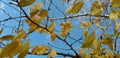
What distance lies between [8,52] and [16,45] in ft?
0.07

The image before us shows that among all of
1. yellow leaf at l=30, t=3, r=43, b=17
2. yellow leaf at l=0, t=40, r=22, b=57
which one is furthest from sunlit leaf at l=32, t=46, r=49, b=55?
yellow leaf at l=0, t=40, r=22, b=57

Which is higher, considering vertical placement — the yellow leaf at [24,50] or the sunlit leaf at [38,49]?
the yellow leaf at [24,50]

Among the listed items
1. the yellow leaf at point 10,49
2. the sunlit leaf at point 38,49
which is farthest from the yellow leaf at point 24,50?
the sunlit leaf at point 38,49

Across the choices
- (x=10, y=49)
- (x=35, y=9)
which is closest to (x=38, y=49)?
(x=35, y=9)

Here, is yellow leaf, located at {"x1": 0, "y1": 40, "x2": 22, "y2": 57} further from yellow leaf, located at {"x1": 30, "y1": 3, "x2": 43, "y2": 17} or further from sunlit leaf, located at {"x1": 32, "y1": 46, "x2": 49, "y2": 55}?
sunlit leaf, located at {"x1": 32, "y1": 46, "x2": 49, "y2": 55}

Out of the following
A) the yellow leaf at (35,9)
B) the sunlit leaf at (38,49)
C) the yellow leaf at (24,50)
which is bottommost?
the sunlit leaf at (38,49)

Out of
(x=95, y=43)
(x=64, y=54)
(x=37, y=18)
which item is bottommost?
(x=64, y=54)

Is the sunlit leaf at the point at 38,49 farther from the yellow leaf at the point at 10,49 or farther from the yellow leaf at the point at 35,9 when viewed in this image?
the yellow leaf at the point at 10,49

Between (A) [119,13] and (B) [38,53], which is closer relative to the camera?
(A) [119,13]

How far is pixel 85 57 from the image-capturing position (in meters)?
1.00

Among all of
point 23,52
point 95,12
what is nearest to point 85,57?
point 95,12

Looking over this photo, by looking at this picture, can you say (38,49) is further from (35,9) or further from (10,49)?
(10,49)

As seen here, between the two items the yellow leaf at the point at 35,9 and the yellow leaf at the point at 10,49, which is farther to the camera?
the yellow leaf at the point at 35,9

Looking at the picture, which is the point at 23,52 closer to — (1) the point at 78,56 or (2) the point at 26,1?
(2) the point at 26,1
